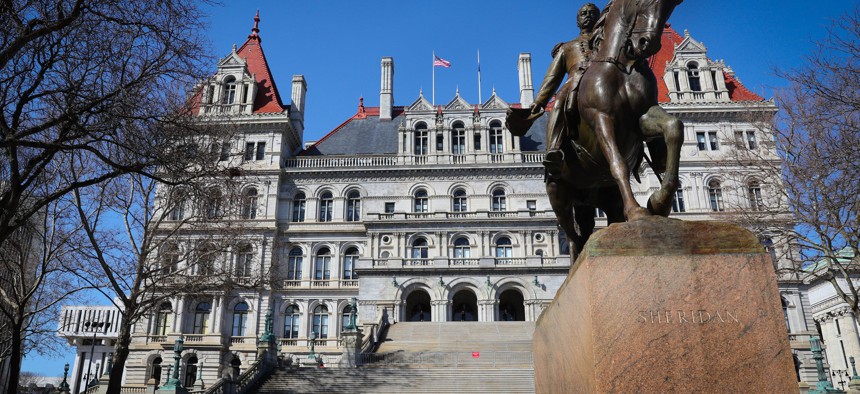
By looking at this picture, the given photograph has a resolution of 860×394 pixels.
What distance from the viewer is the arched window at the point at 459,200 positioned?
43844 mm

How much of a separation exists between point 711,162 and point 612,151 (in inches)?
1588

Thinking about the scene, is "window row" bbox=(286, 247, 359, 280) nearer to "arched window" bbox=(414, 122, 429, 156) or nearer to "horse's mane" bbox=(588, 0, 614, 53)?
"arched window" bbox=(414, 122, 429, 156)

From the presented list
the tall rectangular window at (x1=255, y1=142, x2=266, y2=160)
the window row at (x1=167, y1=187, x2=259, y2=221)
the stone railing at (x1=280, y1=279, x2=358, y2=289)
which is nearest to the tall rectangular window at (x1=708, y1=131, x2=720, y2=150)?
the stone railing at (x1=280, y1=279, x2=358, y2=289)

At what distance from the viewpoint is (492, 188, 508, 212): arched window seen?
4363 cm

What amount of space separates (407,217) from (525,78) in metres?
17.2

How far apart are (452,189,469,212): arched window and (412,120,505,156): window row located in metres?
3.06

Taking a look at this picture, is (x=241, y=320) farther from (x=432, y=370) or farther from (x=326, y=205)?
(x=432, y=370)

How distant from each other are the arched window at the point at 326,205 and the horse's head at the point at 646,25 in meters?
40.1

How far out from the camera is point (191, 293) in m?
25.7

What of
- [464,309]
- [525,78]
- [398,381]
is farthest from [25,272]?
[525,78]

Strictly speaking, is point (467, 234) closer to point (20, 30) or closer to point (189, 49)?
point (189, 49)

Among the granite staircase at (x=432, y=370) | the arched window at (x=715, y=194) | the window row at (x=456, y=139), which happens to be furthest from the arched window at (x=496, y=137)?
the granite staircase at (x=432, y=370)

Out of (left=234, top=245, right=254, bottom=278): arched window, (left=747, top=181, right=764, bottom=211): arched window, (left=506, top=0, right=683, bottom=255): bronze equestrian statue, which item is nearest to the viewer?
(left=506, top=0, right=683, bottom=255): bronze equestrian statue

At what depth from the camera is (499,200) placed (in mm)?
43875
